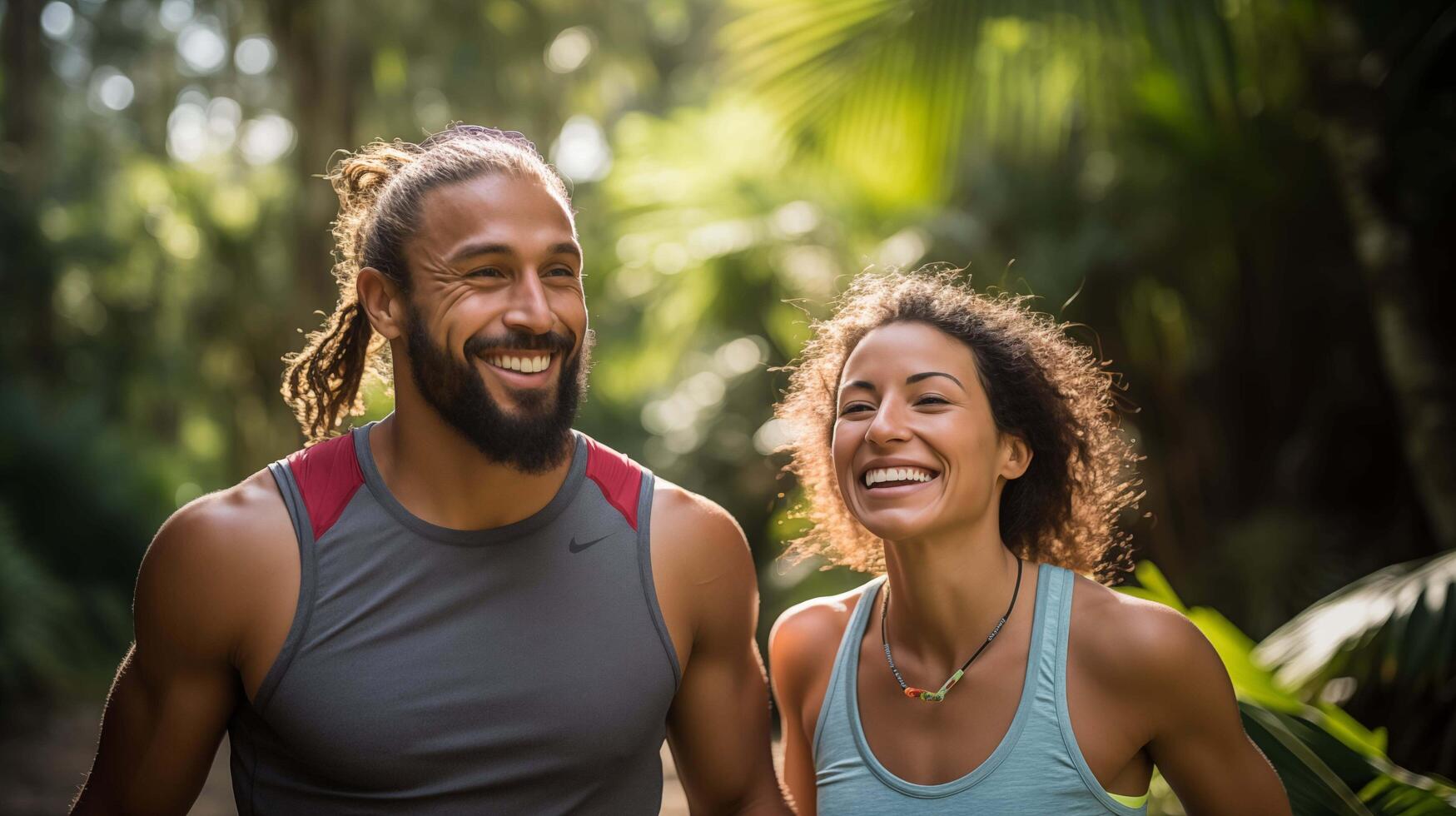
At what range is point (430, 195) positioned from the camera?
2.75m

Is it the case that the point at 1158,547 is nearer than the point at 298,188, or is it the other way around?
the point at 1158,547

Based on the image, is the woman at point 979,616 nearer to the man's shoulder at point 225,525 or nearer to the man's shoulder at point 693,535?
the man's shoulder at point 693,535

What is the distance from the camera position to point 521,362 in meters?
2.67

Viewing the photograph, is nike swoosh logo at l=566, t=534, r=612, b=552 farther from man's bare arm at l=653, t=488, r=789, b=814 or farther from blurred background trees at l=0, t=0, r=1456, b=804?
blurred background trees at l=0, t=0, r=1456, b=804

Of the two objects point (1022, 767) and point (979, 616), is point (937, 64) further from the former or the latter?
point (1022, 767)

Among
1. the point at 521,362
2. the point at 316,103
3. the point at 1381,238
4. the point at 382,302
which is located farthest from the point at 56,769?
the point at 1381,238

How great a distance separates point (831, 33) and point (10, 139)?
1499cm

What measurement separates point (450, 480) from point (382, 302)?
17.8 inches

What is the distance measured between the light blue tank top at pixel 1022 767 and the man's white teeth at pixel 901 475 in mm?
367

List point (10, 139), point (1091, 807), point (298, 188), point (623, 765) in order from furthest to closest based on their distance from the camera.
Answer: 1. point (10, 139)
2. point (298, 188)
3. point (623, 765)
4. point (1091, 807)

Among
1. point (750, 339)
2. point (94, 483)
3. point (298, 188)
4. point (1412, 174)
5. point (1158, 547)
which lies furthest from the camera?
point (298, 188)

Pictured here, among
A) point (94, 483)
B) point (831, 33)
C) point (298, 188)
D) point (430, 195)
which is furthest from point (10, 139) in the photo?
point (430, 195)

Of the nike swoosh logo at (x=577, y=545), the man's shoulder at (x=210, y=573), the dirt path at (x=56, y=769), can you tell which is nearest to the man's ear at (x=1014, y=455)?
the nike swoosh logo at (x=577, y=545)

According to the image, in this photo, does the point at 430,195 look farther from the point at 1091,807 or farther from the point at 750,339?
the point at 750,339
